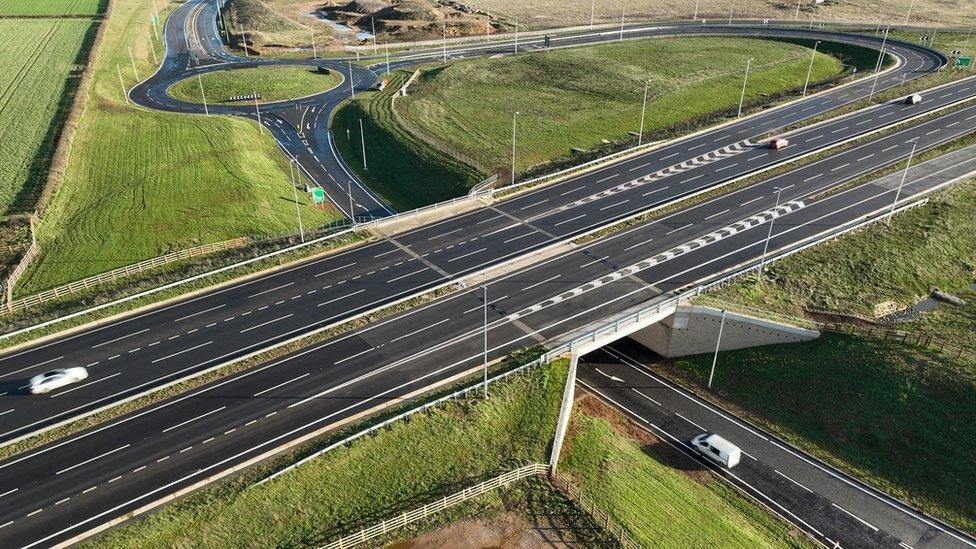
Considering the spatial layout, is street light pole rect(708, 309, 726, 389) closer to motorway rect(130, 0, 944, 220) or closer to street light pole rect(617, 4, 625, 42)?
motorway rect(130, 0, 944, 220)

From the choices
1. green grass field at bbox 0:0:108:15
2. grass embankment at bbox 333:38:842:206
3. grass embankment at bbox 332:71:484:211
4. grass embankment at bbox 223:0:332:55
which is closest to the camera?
grass embankment at bbox 332:71:484:211

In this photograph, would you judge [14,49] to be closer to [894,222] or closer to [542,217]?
[542,217]

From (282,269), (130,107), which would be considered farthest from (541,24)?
(282,269)

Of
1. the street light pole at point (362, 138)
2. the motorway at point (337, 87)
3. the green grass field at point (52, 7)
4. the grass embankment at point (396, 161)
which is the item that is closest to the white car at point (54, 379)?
the motorway at point (337, 87)

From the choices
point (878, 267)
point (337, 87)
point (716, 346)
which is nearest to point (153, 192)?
point (337, 87)

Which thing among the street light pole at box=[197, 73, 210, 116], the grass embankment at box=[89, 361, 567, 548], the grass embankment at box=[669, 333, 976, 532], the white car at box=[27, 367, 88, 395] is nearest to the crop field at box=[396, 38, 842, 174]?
the street light pole at box=[197, 73, 210, 116]

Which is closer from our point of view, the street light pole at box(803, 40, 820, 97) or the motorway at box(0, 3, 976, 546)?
the motorway at box(0, 3, 976, 546)
